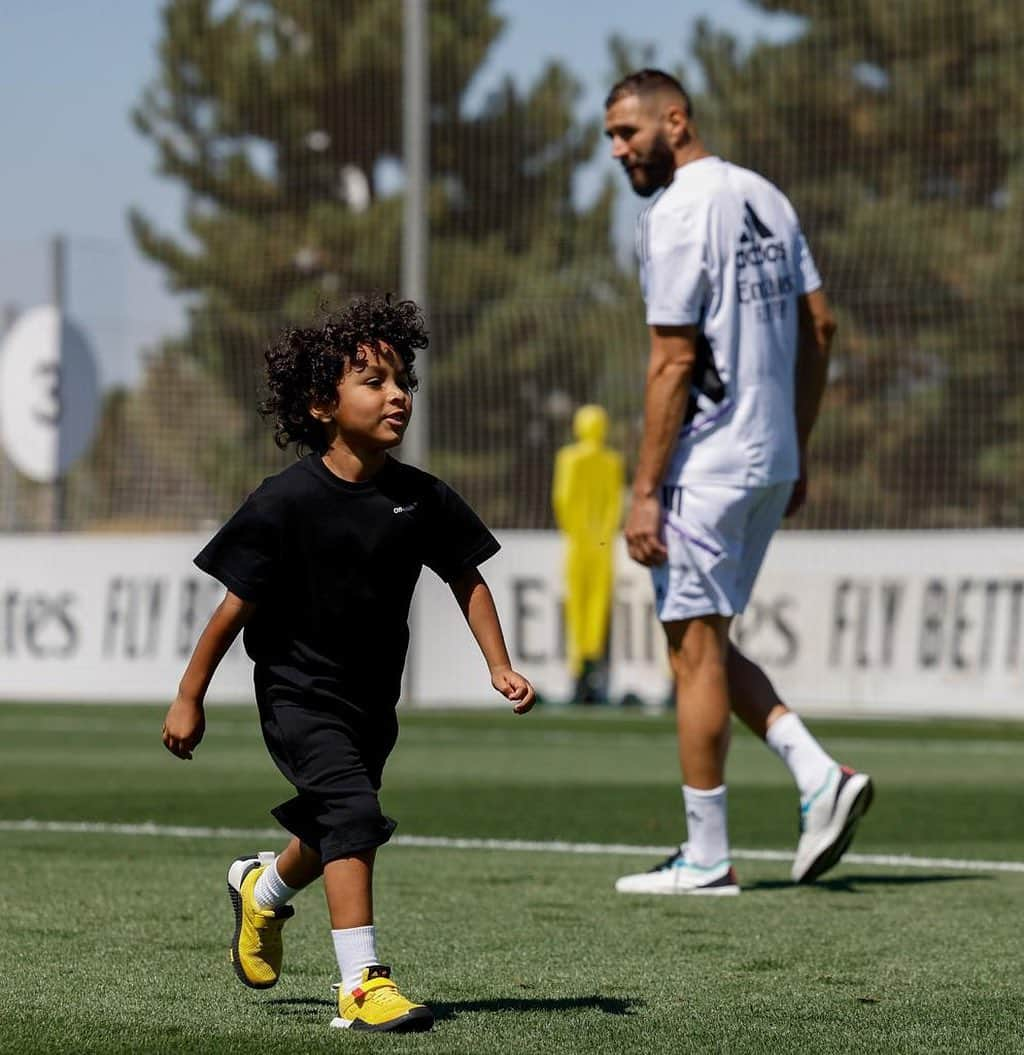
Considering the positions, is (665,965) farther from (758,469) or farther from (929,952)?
(758,469)

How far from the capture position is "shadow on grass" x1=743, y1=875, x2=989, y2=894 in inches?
255

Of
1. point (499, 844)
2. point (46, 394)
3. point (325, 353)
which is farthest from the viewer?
point (46, 394)

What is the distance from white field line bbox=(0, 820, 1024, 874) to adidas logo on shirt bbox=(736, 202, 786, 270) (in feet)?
5.82

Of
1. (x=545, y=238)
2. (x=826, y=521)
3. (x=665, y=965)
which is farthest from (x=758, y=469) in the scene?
(x=545, y=238)

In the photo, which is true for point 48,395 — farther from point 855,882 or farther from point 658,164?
point 855,882

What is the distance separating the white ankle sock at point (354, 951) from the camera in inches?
168

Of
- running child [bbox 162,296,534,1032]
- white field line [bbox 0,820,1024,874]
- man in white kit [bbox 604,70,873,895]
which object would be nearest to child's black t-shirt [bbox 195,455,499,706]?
running child [bbox 162,296,534,1032]

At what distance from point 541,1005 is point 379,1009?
1.42 feet

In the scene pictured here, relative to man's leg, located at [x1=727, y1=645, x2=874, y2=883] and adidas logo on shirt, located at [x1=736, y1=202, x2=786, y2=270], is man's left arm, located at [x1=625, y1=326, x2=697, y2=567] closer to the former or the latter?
adidas logo on shirt, located at [x1=736, y1=202, x2=786, y2=270]

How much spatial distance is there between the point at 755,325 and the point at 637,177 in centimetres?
53

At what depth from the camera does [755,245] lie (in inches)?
260

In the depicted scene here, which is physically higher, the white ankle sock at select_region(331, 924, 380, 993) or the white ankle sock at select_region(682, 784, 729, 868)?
the white ankle sock at select_region(331, 924, 380, 993)

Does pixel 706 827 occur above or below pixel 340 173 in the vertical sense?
below

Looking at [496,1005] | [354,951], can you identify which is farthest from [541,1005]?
[354,951]
